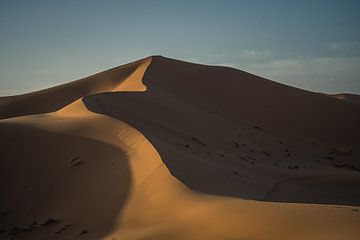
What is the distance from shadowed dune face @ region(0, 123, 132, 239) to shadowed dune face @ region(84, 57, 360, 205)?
111 centimetres

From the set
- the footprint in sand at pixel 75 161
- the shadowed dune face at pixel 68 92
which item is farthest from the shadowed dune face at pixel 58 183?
the shadowed dune face at pixel 68 92

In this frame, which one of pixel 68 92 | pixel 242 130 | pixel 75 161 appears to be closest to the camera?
pixel 75 161

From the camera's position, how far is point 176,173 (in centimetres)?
599

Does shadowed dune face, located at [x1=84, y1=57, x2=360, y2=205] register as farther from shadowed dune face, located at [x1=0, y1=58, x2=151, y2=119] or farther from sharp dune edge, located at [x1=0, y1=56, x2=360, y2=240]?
shadowed dune face, located at [x1=0, y1=58, x2=151, y2=119]

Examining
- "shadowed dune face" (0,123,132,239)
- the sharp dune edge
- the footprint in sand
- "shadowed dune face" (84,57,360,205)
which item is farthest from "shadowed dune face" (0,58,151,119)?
the footprint in sand

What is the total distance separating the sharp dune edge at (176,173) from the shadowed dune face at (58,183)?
25 mm

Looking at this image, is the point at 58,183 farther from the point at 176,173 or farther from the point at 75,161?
the point at 176,173

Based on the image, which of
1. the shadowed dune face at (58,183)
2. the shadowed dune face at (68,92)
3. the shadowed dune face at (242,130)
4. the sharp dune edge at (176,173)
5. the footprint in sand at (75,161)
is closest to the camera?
the sharp dune edge at (176,173)

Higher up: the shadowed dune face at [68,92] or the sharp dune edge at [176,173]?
the sharp dune edge at [176,173]

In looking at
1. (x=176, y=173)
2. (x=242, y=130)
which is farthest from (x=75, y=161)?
(x=242, y=130)

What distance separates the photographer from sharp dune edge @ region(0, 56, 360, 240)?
13.2 feet

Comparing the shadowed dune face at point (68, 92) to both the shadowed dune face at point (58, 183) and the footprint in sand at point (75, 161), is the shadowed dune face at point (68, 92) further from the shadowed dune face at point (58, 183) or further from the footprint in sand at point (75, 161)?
the footprint in sand at point (75, 161)

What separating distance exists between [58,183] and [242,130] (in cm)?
834

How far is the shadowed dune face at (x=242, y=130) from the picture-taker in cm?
690
